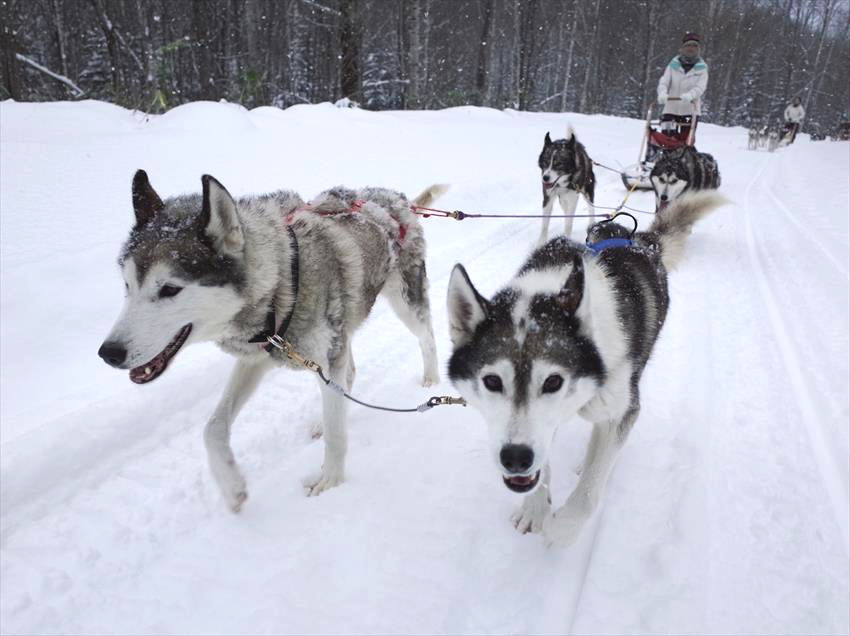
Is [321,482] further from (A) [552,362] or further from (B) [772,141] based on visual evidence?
(B) [772,141]

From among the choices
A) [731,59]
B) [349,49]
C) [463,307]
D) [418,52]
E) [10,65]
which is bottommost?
[463,307]

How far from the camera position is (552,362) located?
152 cm

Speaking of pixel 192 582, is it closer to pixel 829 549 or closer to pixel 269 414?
pixel 269 414

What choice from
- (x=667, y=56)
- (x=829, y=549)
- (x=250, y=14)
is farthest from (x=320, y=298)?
(x=667, y=56)

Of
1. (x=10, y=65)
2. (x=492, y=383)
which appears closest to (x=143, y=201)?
(x=492, y=383)

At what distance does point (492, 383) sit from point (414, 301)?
52.7 inches

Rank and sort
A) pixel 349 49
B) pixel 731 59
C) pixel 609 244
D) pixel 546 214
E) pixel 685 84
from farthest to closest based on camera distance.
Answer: pixel 731 59 → pixel 349 49 → pixel 685 84 → pixel 546 214 → pixel 609 244

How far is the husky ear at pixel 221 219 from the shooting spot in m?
1.64

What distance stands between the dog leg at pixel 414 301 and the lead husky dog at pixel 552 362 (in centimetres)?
88

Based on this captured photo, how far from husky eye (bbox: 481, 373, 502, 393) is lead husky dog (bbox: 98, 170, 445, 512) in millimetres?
765

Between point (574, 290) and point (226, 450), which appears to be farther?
point (226, 450)

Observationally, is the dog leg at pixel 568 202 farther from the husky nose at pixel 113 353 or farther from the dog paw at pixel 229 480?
the husky nose at pixel 113 353

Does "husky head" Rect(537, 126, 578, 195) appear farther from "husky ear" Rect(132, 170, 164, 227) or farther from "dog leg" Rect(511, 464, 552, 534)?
"husky ear" Rect(132, 170, 164, 227)

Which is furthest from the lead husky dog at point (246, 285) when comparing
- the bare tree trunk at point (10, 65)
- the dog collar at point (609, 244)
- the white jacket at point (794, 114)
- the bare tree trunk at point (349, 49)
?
the white jacket at point (794, 114)
